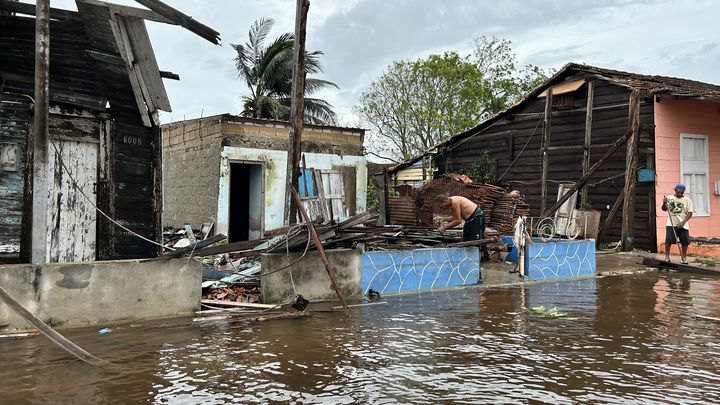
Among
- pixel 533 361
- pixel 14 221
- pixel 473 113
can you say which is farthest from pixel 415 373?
pixel 473 113

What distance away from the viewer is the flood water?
4.44 m

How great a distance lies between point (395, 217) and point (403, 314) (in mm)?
10264

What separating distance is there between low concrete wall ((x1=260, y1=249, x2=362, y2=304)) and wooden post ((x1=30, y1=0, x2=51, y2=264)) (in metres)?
2.86

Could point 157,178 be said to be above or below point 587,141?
below

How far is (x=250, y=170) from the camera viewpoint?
16.4 m

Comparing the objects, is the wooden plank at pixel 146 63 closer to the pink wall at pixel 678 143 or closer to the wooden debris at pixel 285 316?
the wooden debris at pixel 285 316

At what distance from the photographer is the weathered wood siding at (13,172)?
26.0 feet

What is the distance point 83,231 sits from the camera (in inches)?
352

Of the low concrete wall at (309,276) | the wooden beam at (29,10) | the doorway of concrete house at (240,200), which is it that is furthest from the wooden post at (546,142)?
the wooden beam at (29,10)

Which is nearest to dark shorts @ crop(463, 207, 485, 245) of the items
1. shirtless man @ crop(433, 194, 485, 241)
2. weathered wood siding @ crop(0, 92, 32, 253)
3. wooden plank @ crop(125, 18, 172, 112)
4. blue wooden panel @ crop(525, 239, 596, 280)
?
shirtless man @ crop(433, 194, 485, 241)

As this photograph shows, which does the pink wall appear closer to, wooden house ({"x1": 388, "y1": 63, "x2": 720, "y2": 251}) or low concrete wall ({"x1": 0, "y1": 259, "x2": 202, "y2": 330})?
wooden house ({"x1": 388, "y1": 63, "x2": 720, "y2": 251})

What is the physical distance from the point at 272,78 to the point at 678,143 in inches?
676

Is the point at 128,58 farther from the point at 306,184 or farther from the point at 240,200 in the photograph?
the point at 240,200

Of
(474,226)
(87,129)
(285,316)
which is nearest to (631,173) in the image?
(474,226)
